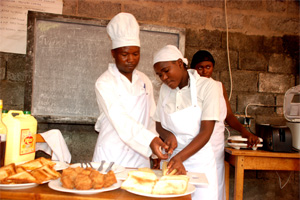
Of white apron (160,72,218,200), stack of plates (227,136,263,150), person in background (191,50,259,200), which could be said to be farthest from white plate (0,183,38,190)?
stack of plates (227,136,263,150)

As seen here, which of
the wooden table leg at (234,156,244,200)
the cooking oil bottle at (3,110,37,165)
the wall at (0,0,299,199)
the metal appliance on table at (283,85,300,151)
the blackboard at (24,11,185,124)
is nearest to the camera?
the cooking oil bottle at (3,110,37,165)

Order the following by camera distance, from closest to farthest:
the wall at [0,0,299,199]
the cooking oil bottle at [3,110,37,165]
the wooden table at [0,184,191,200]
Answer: the wooden table at [0,184,191,200], the cooking oil bottle at [3,110,37,165], the wall at [0,0,299,199]

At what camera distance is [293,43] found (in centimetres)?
319

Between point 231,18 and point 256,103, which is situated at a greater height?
point 231,18

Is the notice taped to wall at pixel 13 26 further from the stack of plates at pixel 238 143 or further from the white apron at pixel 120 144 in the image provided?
the stack of plates at pixel 238 143

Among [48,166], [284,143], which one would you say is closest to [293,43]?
[284,143]

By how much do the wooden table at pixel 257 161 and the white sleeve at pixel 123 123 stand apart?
1.10m

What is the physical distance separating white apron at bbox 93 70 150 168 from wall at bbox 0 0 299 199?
1.35 m

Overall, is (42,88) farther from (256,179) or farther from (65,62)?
(256,179)

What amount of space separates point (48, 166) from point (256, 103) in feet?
8.62

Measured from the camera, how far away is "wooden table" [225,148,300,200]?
2.26m

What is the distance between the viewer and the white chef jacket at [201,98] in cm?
158

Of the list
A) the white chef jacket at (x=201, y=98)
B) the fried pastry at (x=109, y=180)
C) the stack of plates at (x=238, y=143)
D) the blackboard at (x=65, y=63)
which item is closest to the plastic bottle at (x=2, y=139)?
the fried pastry at (x=109, y=180)

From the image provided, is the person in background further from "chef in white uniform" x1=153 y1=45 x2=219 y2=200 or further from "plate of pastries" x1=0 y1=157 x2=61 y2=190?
"plate of pastries" x1=0 y1=157 x2=61 y2=190
